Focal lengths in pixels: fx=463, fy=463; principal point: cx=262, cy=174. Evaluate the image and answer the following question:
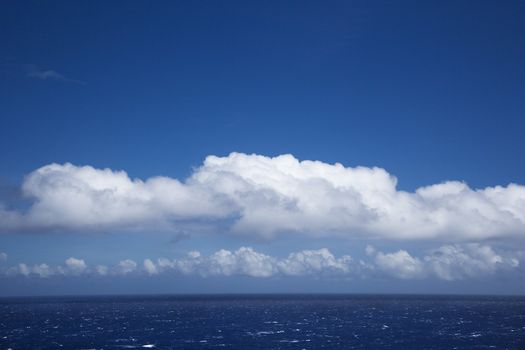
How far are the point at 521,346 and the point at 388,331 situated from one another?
4202 centimetres

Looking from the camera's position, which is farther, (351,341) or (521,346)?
(351,341)

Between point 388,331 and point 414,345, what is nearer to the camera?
point 414,345

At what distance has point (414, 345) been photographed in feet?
376

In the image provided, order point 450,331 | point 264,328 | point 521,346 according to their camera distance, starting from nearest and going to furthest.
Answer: point 521,346 < point 450,331 < point 264,328

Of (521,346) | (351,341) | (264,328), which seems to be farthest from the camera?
(264,328)

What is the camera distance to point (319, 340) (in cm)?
12481

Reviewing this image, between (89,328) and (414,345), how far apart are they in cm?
10276

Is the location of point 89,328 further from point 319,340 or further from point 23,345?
point 319,340

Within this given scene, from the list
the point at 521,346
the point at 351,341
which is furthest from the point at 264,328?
the point at 521,346

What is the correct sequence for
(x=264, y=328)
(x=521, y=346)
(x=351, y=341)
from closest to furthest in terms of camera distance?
1. (x=521, y=346)
2. (x=351, y=341)
3. (x=264, y=328)

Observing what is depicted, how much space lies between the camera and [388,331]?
146125mm

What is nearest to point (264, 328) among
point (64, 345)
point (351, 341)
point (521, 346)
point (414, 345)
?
point (351, 341)

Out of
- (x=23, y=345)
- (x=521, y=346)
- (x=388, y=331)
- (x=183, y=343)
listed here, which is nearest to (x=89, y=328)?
(x=23, y=345)

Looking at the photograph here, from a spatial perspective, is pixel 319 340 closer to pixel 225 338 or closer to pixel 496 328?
pixel 225 338
